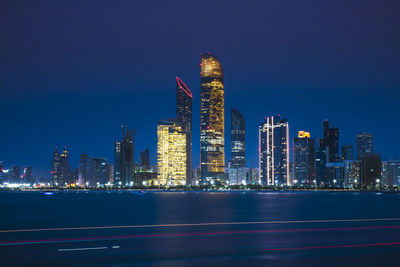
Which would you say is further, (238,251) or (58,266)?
(238,251)

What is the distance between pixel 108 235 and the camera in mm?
31984

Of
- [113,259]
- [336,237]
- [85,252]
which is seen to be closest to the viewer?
[113,259]

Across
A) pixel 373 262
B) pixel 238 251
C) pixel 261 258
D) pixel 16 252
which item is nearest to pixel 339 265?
pixel 373 262

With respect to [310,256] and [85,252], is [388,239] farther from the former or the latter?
[85,252]

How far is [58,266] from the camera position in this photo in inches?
756

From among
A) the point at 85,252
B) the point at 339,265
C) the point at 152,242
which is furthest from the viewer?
the point at 152,242

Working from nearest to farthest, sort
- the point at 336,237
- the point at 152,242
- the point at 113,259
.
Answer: the point at 113,259, the point at 152,242, the point at 336,237

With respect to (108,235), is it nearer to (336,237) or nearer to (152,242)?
(152,242)

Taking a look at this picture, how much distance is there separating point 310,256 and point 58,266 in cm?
1157

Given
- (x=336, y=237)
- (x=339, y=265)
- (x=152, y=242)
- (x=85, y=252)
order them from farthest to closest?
1. (x=336, y=237)
2. (x=152, y=242)
3. (x=85, y=252)
4. (x=339, y=265)

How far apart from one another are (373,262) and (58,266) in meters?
13.6

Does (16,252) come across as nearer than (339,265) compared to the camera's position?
No

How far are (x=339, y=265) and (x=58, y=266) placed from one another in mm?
11883

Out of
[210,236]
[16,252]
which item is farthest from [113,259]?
[210,236]
